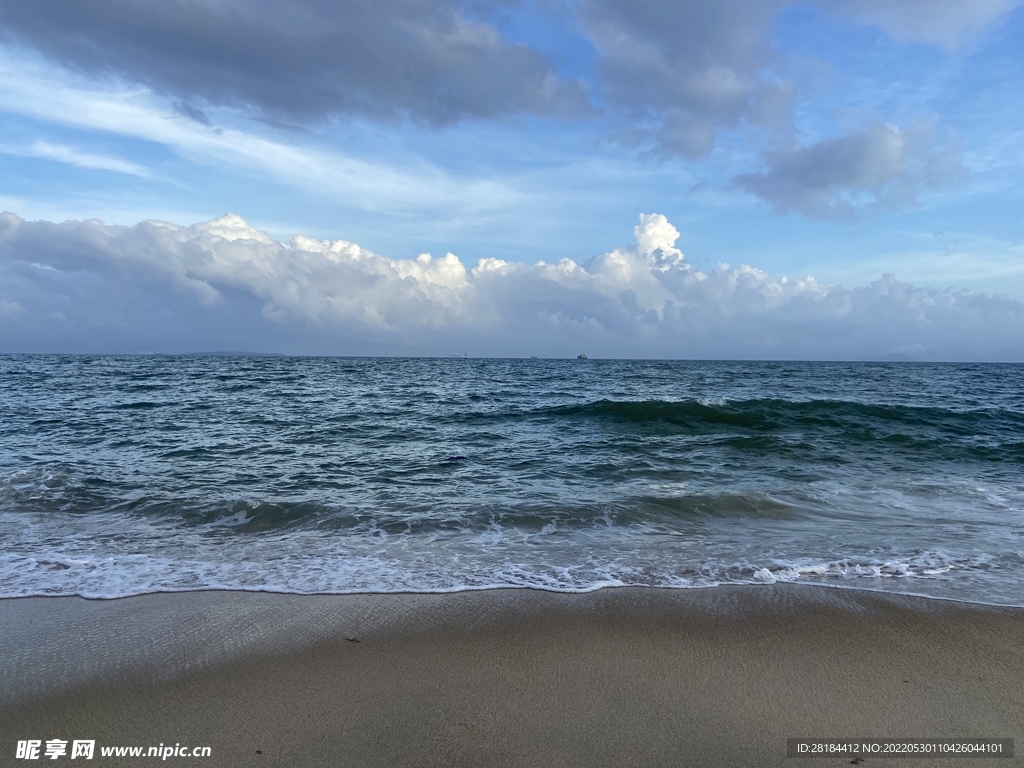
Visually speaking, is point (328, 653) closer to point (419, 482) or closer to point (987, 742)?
point (987, 742)

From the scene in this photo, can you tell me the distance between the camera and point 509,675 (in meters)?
3.83

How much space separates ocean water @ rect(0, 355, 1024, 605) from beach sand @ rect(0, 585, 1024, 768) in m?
0.59

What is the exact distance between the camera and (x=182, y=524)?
25.0ft

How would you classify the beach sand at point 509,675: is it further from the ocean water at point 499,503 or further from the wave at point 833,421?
the wave at point 833,421

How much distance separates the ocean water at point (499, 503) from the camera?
19.0 feet

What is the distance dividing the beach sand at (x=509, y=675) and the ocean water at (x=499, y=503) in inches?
23.2

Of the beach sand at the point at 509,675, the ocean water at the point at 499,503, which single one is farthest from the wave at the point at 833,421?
the beach sand at the point at 509,675

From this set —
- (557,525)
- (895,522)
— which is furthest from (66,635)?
(895,522)

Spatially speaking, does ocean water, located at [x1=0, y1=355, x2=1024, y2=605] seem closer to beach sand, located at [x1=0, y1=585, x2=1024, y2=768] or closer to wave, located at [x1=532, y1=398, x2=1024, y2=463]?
wave, located at [x1=532, y1=398, x2=1024, y2=463]

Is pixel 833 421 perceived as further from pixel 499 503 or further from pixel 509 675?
pixel 509 675

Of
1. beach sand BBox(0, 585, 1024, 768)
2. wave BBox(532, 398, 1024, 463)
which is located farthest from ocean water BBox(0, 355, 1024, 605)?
beach sand BBox(0, 585, 1024, 768)

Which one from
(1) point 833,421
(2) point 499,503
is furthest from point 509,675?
(1) point 833,421

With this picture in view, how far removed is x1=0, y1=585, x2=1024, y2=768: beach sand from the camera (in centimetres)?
315

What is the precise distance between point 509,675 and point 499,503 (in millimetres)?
4860
